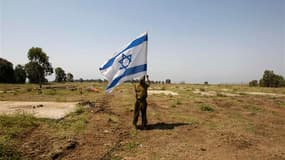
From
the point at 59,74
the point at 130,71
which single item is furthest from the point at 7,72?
the point at 130,71

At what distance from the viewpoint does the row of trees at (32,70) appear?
3622cm

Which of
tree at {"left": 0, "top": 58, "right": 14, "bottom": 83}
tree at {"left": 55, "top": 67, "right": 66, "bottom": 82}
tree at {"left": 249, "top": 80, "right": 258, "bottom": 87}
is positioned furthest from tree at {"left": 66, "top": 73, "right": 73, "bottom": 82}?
tree at {"left": 249, "top": 80, "right": 258, "bottom": 87}

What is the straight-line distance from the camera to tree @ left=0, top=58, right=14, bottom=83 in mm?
53247

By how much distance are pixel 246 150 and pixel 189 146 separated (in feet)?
4.65

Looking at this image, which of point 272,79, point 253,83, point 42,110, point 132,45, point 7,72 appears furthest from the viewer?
point 7,72

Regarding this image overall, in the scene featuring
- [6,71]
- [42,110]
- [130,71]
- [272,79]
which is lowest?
[42,110]

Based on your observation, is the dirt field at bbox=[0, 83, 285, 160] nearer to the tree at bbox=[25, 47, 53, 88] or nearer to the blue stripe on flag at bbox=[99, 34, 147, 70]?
the blue stripe on flag at bbox=[99, 34, 147, 70]

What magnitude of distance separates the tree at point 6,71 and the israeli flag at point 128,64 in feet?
202

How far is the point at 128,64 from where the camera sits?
6.37 metres

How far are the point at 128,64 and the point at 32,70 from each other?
39300 millimetres

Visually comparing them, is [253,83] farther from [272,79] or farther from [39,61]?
[39,61]

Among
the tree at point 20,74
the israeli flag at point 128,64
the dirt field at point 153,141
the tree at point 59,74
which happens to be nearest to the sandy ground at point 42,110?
the dirt field at point 153,141

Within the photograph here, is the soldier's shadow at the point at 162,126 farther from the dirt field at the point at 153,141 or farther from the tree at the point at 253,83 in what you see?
the tree at the point at 253,83

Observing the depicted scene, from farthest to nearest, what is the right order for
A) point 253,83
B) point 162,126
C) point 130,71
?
point 253,83, point 162,126, point 130,71
